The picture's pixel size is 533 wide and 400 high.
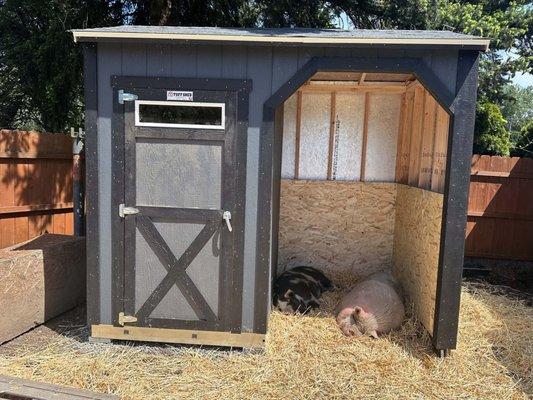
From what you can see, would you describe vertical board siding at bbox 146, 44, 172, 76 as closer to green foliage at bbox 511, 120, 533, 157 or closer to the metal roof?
the metal roof

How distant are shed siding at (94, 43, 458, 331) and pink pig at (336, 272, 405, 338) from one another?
57.5 inches

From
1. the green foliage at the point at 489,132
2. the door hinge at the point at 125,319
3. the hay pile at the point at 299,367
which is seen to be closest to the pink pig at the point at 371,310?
the hay pile at the point at 299,367

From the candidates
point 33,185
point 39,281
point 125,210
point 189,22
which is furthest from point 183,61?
point 189,22

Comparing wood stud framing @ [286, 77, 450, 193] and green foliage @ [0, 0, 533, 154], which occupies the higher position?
green foliage @ [0, 0, 533, 154]

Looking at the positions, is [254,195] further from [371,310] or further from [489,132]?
[489,132]

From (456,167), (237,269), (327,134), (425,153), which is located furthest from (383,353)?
(327,134)

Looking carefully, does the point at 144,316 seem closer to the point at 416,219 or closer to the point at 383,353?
the point at 383,353

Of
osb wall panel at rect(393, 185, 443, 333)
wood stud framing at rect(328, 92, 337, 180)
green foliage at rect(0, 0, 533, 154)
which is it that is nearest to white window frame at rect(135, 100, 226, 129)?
osb wall panel at rect(393, 185, 443, 333)

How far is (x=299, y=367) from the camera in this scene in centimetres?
392

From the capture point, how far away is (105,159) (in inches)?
160

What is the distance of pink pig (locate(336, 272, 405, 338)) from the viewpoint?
4574 mm

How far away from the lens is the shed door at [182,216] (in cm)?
402

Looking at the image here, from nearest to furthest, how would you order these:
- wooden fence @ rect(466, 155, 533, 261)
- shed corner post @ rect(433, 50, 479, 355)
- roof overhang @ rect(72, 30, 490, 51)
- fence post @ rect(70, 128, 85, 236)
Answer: roof overhang @ rect(72, 30, 490, 51)
shed corner post @ rect(433, 50, 479, 355)
fence post @ rect(70, 128, 85, 236)
wooden fence @ rect(466, 155, 533, 261)

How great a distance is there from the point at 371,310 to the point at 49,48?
733 centimetres
